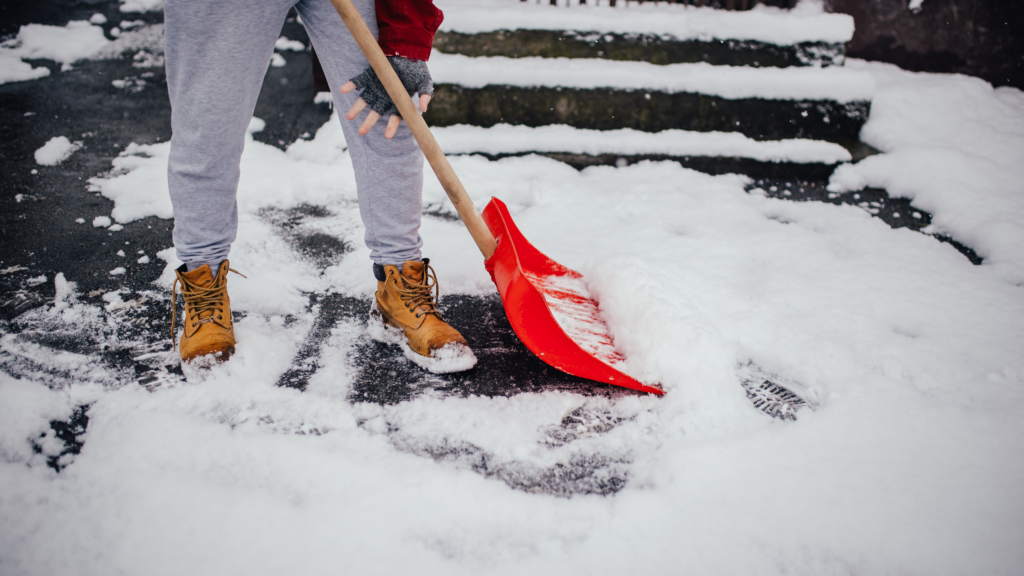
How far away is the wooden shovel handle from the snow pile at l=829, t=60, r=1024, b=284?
2.10 metres

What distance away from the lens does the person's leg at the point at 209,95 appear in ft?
4.04

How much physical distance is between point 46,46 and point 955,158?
5872 mm

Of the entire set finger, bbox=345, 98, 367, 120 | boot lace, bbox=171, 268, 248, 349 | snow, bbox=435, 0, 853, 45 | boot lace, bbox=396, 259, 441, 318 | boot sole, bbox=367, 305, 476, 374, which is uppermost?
snow, bbox=435, 0, 853, 45

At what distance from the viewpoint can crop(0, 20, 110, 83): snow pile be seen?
3.49 m

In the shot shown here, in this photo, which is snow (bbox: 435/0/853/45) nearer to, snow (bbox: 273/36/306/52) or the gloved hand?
snow (bbox: 273/36/306/52)

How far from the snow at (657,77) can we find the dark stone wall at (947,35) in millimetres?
1310

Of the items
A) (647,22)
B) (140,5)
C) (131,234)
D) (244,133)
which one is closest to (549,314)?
(244,133)

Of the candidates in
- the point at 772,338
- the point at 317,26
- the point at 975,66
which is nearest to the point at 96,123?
the point at 317,26

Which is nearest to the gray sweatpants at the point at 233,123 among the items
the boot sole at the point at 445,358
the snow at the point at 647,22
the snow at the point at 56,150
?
the boot sole at the point at 445,358

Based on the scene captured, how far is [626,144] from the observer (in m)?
2.99

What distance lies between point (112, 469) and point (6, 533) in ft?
0.61

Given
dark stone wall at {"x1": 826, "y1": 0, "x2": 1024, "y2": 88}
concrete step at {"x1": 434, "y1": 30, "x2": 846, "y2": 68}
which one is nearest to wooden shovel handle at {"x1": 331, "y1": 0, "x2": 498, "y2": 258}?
concrete step at {"x1": 434, "y1": 30, "x2": 846, "y2": 68}

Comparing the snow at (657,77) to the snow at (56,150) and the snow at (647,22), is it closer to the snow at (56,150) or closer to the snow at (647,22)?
the snow at (647,22)

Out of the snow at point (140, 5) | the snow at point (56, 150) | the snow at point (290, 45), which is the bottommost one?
the snow at point (56, 150)
